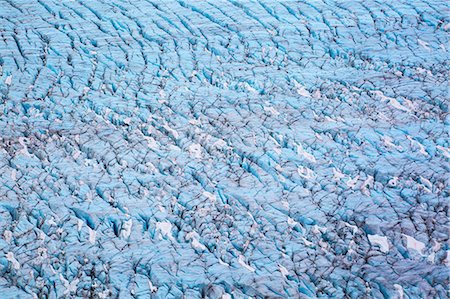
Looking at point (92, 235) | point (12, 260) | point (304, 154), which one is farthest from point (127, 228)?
point (304, 154)

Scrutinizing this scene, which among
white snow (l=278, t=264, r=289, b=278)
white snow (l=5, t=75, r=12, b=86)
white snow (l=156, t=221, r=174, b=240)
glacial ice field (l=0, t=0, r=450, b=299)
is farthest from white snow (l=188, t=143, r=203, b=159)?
white snow (l=5, t=75, r=12, b=86)

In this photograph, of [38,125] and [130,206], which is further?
[38,125]

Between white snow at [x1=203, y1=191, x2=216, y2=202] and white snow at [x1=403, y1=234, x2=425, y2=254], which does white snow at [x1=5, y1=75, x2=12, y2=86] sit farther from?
white snow at [x1=403, y1=234, x2=425, y2=254]

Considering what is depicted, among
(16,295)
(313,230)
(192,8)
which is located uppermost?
(192,8)

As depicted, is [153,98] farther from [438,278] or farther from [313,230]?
[438,278]

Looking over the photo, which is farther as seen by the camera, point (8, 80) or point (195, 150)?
point (8, 80)

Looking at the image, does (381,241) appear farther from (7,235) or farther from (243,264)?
(7,235)

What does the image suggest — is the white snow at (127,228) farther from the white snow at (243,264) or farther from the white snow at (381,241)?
the white snow at (381,241)

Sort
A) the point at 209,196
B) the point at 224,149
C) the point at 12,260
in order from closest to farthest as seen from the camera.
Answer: the point at 12,260 < the point at 209,196 < the point at 224,149

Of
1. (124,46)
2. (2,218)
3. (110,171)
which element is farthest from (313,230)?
(124,46)
